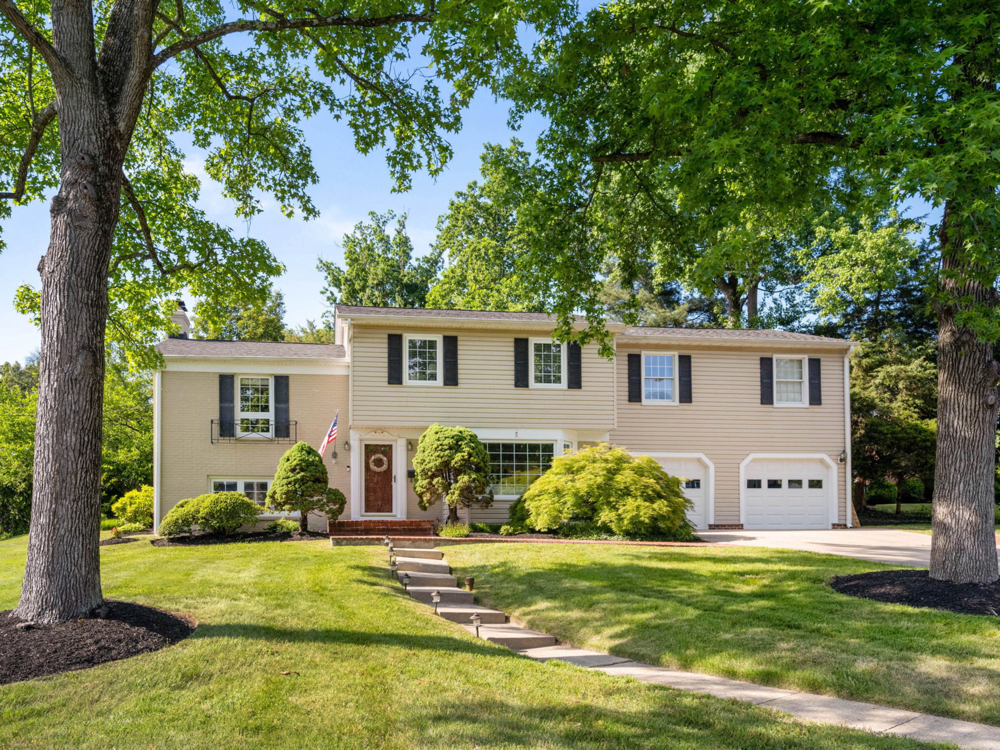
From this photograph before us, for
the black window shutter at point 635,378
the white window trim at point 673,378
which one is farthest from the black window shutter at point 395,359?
the white window trim at point 673,378

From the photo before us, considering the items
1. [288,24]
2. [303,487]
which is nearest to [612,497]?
[303,487]

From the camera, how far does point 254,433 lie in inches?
696

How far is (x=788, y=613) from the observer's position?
26.3 feet

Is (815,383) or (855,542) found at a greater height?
(815,383)

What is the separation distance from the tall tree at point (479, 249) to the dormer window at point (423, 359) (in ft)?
20.7

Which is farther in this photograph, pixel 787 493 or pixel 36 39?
pixel 787 493

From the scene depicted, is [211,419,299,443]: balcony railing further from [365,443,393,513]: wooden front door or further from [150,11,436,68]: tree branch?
[150,11,436,68]: tree branch

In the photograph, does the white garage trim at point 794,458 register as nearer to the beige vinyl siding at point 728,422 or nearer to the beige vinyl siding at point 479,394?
the beige vinyl siding at point 728,422

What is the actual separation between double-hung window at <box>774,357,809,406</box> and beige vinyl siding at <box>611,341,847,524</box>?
21 cm

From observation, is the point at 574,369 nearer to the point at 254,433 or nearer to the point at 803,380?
the point at 803,380

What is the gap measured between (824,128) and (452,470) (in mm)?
10675

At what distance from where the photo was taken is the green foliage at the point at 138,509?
18438 millimetres

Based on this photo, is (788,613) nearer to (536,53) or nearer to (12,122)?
(536,53)

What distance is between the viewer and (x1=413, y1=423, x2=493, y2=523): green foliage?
1630cm
